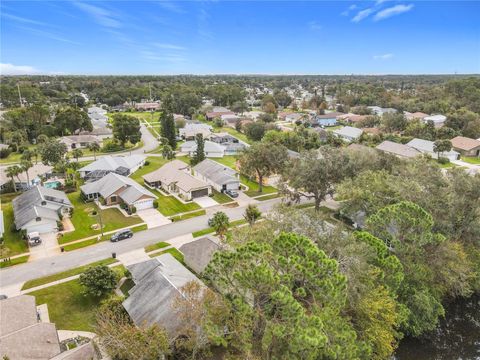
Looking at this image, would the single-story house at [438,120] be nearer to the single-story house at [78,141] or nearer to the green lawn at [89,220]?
the green lawn at [89,220]

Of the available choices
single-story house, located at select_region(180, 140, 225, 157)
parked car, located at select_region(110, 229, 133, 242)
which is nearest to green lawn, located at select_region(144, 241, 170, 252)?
parked car, located at select_region(110, 229, 133, 242)

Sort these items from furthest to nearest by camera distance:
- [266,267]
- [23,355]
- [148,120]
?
[148,120] < [23,355] < [266,267]

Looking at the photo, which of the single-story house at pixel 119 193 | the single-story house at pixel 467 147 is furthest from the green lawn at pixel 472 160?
the single-story house at pixel 119 193

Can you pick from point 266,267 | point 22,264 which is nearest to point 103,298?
point 22,264

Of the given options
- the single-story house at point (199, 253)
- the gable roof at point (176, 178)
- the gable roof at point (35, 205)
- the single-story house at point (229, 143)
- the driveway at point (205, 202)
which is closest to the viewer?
the single-story house at point (199, 253)

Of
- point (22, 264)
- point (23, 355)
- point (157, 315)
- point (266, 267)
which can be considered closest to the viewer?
point (266, 267)

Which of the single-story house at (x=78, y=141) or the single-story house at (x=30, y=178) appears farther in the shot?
the single-story house at (x=78, y=141)

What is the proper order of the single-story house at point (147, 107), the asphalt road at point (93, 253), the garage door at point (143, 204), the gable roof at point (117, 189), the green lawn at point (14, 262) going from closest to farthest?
the asphalt road at point (93, 253), the green lawn at point (14, 262), the garage door at point (143, 204), the gable roof at point (117, 189), the single-story house at point (147, 107)

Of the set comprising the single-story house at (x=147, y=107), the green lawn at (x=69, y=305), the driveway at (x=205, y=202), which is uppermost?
the single-story house at (x=147, y=107)

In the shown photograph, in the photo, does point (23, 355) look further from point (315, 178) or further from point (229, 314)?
point (315, 178)
